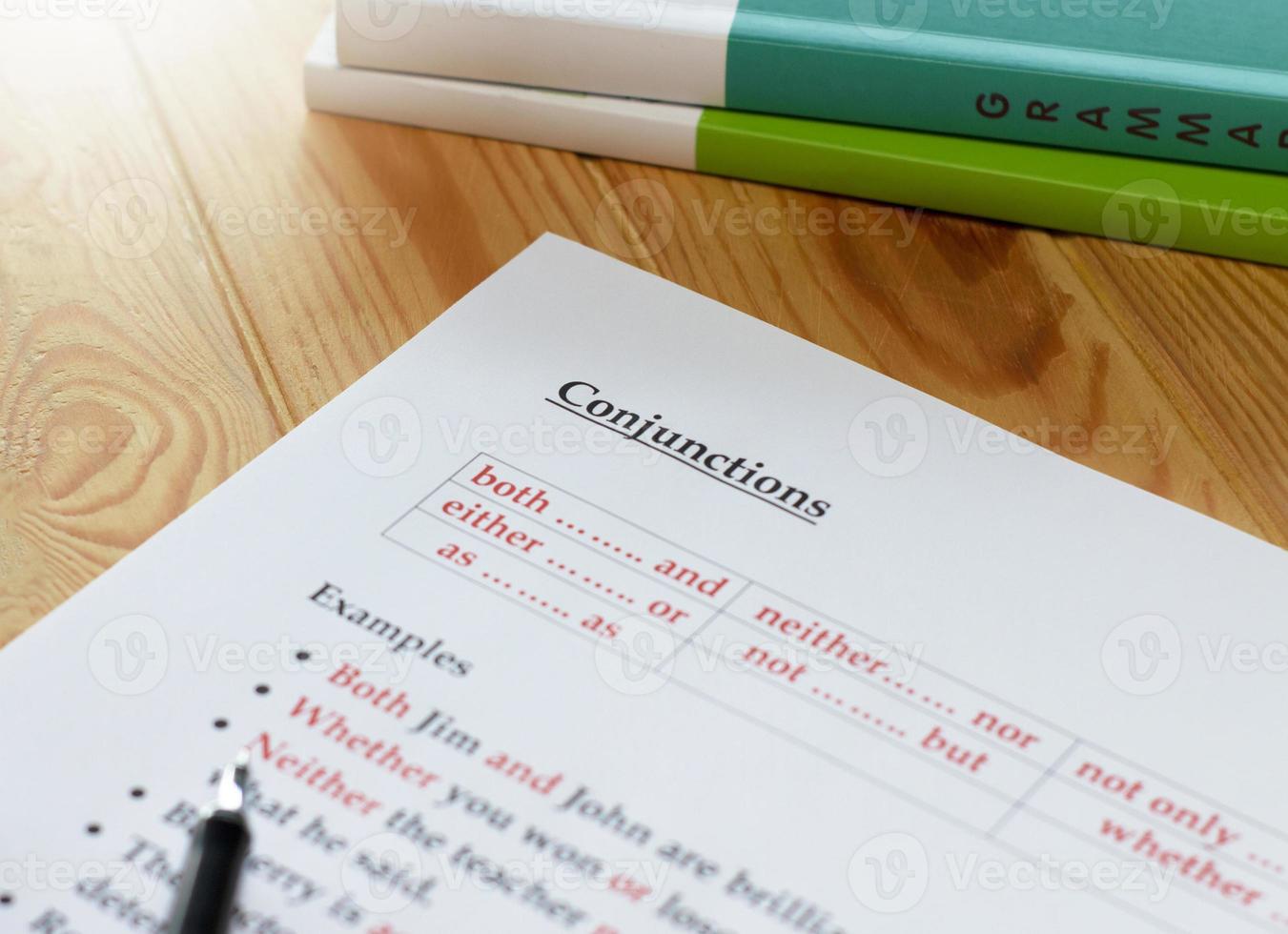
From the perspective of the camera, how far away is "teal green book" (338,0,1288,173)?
623 millimetres

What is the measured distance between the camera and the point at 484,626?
19.0 inches

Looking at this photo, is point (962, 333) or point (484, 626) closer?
point (484, 626)

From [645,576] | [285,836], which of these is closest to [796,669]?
[645,576]

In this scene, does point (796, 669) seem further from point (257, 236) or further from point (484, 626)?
point (257, 236)

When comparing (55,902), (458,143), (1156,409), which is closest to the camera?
(55,902)

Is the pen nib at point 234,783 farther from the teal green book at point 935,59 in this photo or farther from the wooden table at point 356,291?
the teal green book at point 935,59

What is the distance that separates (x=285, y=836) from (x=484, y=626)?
0.10m

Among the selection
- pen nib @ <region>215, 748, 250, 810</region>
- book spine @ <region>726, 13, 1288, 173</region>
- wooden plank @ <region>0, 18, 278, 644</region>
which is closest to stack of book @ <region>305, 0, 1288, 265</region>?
book spine @ <region>726, 13, 1288, 173</region>

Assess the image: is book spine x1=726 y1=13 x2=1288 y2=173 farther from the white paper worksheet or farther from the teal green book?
the white paper worksheet

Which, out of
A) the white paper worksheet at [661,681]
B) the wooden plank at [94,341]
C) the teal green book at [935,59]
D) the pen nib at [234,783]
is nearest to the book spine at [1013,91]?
the teal green book at [935,59]

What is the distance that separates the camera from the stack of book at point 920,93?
2.06ft

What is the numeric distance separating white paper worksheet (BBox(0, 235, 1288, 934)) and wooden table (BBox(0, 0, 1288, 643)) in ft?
0.11

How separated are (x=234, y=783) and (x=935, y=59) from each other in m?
0.43

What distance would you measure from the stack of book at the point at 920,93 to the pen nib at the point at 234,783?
1.22 ft
